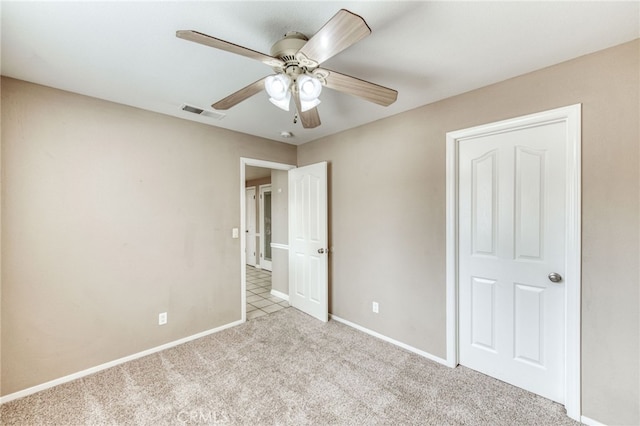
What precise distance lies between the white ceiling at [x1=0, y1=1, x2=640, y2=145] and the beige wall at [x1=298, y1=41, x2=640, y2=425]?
0.22 m

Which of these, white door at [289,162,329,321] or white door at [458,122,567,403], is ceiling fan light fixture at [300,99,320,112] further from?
white door at [289,162,329,321]

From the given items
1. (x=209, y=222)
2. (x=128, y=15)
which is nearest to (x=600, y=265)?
(x=128, y=15)

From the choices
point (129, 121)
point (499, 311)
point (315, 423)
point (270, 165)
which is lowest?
point (315, 423)

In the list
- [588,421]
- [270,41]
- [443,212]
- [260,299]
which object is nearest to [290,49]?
[270,41]

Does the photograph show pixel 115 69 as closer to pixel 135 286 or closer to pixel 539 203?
pixel 135 286

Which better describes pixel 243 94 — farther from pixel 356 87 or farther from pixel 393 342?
pixel 393 342

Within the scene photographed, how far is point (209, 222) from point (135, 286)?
3.02 feet

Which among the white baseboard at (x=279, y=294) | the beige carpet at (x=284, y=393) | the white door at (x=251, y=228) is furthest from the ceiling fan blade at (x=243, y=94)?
the white door at (x=251, y=228)

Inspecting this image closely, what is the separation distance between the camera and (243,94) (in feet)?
5.49

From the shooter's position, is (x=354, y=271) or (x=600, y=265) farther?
(x=354, y=271)

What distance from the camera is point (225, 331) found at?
120 inches

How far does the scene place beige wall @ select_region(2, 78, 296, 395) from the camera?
2.00 metres

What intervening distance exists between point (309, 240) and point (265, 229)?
319 centimetres

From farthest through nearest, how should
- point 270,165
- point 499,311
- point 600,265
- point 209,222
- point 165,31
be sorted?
point 270,165
point 209,222
point 499,311
point 600,265
point 165,31
